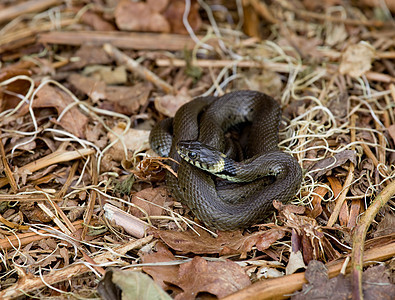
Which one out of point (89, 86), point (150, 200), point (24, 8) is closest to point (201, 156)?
point (150, 200)

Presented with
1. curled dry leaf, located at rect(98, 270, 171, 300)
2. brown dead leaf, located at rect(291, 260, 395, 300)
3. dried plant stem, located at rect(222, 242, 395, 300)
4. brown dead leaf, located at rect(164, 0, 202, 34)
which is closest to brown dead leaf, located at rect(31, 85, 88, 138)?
brown dead leaf, located at rect(164, 0, 202, 34)

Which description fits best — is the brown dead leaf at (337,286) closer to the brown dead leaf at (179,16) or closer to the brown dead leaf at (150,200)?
the brown dead leaf at (150,200)

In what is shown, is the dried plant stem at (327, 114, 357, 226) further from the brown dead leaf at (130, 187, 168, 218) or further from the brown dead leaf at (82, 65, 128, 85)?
the brown dead leaf at (82, 65, 128, 85)

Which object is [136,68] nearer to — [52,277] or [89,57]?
[89,57]

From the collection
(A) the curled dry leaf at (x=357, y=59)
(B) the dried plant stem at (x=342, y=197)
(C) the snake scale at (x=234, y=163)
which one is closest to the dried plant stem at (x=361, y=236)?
(B) the dried plant stem at (x=342, y=197)

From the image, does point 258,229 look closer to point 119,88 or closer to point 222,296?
point 222,296

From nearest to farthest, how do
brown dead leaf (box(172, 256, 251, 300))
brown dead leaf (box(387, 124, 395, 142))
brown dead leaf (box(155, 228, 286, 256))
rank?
brown dead leaf (box(172, 256, 251, 300))
brown dead leaf (box(155, 228, 286, 256))
brown dead leaf (box(387, 124, 395, 142))
